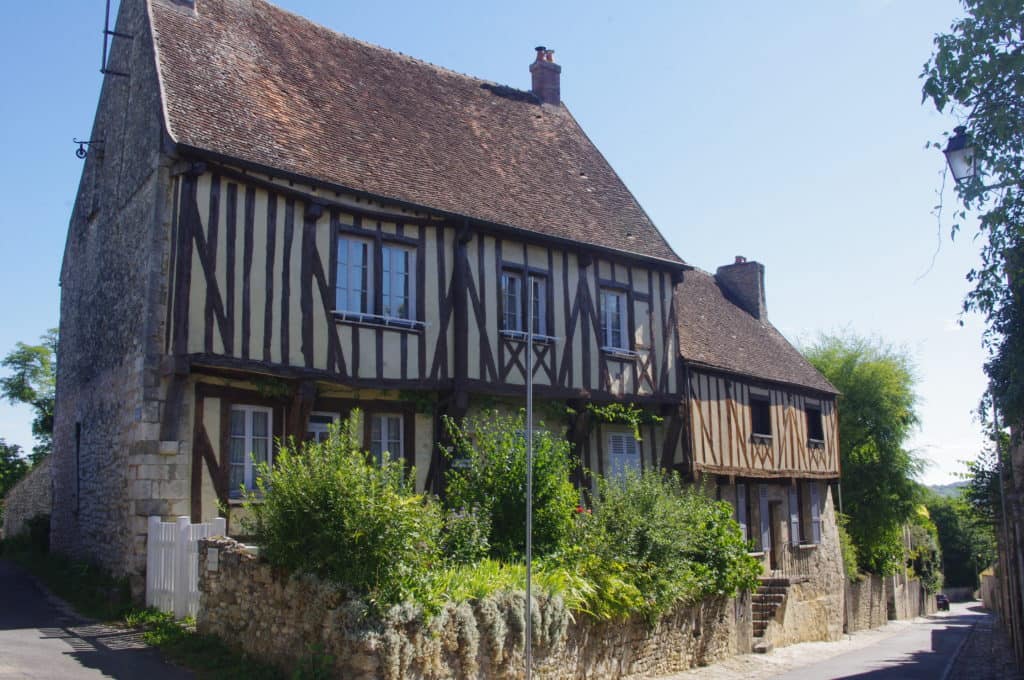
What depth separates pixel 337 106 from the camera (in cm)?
1493

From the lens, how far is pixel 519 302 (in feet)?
50.1

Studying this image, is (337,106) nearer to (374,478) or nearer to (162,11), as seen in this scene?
(162,11)

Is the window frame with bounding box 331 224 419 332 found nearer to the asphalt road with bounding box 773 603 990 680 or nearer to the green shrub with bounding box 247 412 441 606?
the green shrub with bounding box 247 412 441 606

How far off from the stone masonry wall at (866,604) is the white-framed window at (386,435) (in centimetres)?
1662

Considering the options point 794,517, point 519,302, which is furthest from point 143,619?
point 794,517

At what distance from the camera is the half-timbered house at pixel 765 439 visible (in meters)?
18.9

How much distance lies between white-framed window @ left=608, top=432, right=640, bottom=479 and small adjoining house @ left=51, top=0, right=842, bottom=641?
4cm

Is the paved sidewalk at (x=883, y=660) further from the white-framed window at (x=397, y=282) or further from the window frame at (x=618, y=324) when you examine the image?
the white-framed window at (x=397, y=282)

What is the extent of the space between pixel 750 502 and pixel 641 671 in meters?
10.7

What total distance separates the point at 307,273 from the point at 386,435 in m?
2.71

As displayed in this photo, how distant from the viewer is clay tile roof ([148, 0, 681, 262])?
12930 millimetres

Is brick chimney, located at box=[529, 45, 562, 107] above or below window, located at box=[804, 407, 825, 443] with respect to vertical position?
above

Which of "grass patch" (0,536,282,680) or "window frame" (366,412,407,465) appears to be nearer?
"grass patch" (0,536,282,680)

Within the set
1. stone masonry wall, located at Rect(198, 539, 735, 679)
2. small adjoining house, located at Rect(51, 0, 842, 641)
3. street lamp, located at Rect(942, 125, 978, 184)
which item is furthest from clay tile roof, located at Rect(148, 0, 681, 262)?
street lamp, located at Rect(942, 125, 978, 184)
